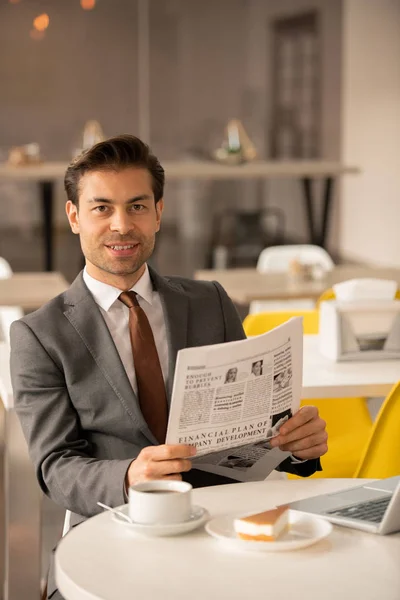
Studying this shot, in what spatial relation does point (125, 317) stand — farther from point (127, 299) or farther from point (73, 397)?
point (73, 397)

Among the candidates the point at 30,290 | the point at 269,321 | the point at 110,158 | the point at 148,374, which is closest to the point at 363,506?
the point at 148,374

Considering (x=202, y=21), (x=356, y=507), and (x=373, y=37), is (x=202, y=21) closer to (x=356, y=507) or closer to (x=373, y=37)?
(x=373, y=37)

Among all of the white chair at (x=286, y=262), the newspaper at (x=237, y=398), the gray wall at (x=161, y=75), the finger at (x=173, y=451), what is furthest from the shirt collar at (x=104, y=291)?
the gray wall at (x=161, y=75)

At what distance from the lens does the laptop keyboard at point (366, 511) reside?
67.0 inches

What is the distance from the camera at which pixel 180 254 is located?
10953mm

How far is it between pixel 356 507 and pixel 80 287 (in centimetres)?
81

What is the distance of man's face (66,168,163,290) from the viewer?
228cm

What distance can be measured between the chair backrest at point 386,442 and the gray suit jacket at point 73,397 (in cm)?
→ 57

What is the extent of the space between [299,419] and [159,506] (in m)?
0.49

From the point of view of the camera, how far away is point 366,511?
68.3 inches


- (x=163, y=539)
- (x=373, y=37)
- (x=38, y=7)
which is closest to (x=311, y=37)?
(x=373, y=37)

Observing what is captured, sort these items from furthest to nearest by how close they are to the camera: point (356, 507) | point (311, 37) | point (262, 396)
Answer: point (311, 37) → point (262, 396) → point (356, 507)

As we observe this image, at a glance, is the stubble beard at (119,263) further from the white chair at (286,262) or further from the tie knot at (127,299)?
the white chair at (286,262)

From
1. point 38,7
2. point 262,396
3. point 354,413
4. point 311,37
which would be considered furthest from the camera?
point 311,37
